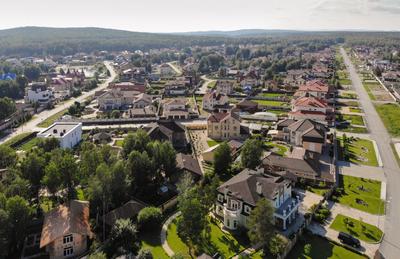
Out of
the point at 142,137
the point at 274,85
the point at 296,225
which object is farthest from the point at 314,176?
the point at 274,85

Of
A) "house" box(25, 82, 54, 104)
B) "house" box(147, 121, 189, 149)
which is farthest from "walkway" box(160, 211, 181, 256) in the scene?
"house" box(25, 82, 54, 104)

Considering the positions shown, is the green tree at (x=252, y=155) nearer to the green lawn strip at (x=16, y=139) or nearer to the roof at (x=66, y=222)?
the roof at (x=66, y=222)

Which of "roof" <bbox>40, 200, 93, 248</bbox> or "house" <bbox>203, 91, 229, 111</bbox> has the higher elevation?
"roof" <bbox>40, 200, 93, 248</bbox>

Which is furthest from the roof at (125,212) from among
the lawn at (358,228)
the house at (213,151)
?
the lawn at (358,228)

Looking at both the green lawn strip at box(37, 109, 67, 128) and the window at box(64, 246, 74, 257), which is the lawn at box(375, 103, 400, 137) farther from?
the green lawn strip at box(37, 109, 67, 128)

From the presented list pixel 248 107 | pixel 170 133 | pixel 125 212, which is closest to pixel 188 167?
pixel 125 212

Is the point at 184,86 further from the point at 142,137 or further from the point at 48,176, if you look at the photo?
the point at 48,176
